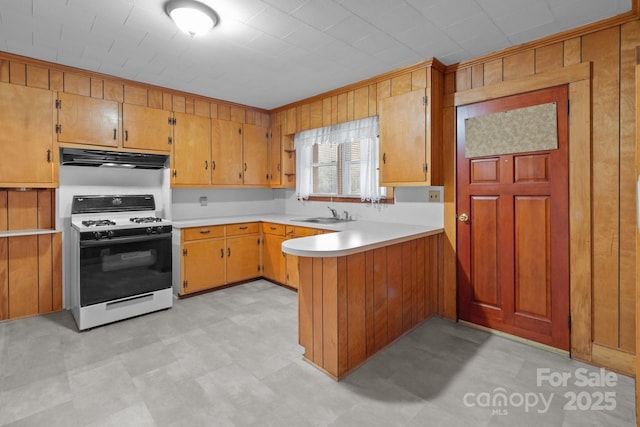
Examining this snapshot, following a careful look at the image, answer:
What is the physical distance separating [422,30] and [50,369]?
3.55 metres

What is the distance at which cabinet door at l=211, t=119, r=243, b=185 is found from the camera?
13.9 feet

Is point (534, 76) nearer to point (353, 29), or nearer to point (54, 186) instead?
point (353, 29)

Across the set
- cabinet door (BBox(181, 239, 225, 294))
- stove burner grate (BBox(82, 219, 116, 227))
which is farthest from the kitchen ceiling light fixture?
cabinet door (BBox(181, 239, 225, 294))

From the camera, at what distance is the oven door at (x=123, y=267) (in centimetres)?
291

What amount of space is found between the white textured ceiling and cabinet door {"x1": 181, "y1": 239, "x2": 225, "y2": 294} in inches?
72.6

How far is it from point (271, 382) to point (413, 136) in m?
2.35

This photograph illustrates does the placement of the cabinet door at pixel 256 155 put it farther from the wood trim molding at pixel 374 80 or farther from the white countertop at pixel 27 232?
the white countertop at pixel 27 232

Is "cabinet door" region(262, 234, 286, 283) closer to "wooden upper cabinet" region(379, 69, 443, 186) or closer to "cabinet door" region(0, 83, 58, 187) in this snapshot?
"wooden upper cabinet" region(379, 69, 443, 186)

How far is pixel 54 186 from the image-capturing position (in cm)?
314

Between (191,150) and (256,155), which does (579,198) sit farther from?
(191,150)

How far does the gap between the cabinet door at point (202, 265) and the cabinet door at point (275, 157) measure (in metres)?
1.27

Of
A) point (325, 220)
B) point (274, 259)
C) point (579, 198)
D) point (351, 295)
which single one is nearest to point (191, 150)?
point (274, 259)

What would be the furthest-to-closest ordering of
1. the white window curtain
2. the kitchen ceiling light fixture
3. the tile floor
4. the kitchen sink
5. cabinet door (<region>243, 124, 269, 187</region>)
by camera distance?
cabinet door (<region>243, 124, 269, 187</region>), the kitchen sink, the white window curtain, the kitchen ceiling light fixture, the tile floor

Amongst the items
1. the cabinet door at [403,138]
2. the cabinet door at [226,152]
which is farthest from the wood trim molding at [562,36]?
the cabinet door at [226,152]
